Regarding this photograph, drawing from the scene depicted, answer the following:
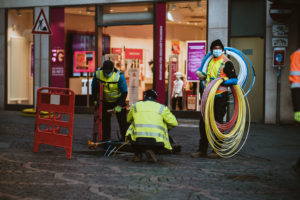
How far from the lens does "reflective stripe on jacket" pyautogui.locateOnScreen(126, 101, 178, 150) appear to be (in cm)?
802

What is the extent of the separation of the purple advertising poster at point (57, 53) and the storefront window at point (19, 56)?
110 cm

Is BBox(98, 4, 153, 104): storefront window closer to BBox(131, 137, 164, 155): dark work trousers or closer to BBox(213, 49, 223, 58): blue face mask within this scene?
BBox(213, 49, 223, 58): blue face mask

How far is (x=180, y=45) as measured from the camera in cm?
1695

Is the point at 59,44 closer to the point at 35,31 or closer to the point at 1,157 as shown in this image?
the point at 35,31

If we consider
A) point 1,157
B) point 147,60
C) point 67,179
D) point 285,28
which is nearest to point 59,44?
point 147,60

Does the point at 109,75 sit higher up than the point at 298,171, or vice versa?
the point at 109,75

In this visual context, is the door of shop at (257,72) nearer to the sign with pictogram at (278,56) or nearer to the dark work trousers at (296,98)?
the sign with pictogram at (278,56)

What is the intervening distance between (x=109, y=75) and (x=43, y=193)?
4.30 meters

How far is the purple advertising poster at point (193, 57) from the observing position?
1670 cm

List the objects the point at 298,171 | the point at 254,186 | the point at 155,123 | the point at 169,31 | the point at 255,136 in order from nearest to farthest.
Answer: the point at 254,186
the point at 298,171
the point at 155,123
the point at 255,136
the point at 169,31

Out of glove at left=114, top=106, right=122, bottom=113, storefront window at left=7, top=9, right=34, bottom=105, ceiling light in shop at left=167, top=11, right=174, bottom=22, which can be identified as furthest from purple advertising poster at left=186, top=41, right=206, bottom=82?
glove at left=114, top=106, right=122, bottom=113

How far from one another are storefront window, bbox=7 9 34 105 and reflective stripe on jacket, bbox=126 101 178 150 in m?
11.9

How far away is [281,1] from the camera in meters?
14.6

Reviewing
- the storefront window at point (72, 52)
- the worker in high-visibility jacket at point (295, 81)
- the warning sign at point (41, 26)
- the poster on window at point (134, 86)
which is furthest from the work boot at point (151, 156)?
the storefront window at point (72, 52)
